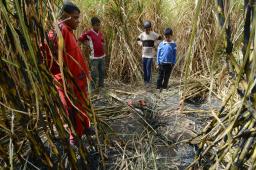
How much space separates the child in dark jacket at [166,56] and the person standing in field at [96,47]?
995mm

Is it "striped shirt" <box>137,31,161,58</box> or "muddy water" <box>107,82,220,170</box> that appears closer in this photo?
"muddy water" <box>107,82,220,170</box>

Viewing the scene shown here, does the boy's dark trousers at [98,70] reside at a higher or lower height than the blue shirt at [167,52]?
lower

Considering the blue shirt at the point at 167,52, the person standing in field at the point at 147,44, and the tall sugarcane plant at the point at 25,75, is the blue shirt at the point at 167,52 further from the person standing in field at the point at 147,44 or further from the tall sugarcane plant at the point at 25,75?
the tall sugarcane plant at the point at 25,75

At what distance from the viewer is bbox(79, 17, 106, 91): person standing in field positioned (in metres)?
5.34

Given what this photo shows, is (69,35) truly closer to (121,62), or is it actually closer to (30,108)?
(30,108)

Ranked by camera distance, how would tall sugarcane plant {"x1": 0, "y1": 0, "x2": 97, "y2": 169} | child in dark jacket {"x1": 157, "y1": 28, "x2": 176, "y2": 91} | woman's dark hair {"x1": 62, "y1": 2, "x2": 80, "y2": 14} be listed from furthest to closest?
child in dark jacket {"x1": 157, "y1": 28, "x2": 176, "y2": 91} < woman's dark hair {"x1": 62, "y1": 2, "x2": 80, "y2": 14} < tall sugarcane plant {"x1": 0, "y1": 0, "x2": 97, "y2": 169}

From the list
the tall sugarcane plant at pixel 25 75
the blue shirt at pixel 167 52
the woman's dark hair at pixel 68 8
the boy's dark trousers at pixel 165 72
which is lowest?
the boy's dark trousers at pixel 165 72

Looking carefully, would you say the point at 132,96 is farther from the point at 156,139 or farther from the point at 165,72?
the point at 156,139

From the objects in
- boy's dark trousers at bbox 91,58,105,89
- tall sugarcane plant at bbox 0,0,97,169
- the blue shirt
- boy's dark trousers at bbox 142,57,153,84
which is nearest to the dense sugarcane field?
tall sugarcane plant at bbox 0,0,97,169

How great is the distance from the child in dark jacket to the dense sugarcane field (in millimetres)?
203

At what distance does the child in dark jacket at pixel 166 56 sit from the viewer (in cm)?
549

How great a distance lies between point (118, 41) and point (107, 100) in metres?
1.89

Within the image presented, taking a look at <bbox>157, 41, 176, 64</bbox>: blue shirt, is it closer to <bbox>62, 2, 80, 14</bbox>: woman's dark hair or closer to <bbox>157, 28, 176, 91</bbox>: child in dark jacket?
<bbox>157, 28, 176, 91</bbox>: child in dark jacket

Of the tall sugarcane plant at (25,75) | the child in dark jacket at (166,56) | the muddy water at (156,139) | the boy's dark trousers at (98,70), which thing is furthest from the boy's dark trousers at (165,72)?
the tall sugarcane plant at (25,75)
